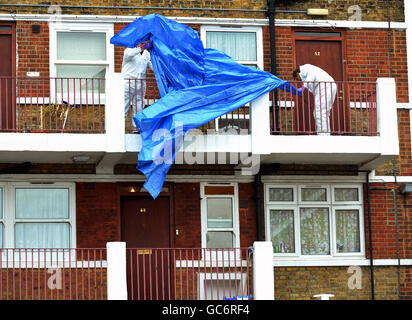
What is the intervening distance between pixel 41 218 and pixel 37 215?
0.09 metres

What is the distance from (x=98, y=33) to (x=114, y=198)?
126 inches

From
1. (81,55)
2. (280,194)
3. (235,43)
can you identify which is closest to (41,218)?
(81,55)

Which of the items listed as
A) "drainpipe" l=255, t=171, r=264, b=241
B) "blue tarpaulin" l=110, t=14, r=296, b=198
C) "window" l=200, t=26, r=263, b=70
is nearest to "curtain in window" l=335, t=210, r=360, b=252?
"drainpipe" l=255, t=171, r=264, b=241

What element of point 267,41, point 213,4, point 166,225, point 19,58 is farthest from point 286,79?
point 19,58

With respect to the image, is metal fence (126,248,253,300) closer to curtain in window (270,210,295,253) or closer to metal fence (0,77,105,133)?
curtain in window (270,210,295,253)

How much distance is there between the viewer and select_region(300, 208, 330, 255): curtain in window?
19.2 m

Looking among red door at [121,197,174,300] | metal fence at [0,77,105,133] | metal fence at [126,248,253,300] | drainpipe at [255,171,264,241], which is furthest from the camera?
drainpipe at [255,171,264,241]

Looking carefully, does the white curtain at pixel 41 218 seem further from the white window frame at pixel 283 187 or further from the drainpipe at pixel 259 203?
the white window frame at pixel 283 187

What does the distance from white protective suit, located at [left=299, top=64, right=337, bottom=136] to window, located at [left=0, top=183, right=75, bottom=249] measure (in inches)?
186

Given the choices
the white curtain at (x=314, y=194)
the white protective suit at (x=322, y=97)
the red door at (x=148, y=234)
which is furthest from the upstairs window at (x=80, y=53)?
the white curtain at (x=314, y=194)

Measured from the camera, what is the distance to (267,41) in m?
19.6

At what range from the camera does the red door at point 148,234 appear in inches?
731

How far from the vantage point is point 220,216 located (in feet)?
62.6

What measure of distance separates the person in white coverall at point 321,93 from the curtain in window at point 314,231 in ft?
5.86
